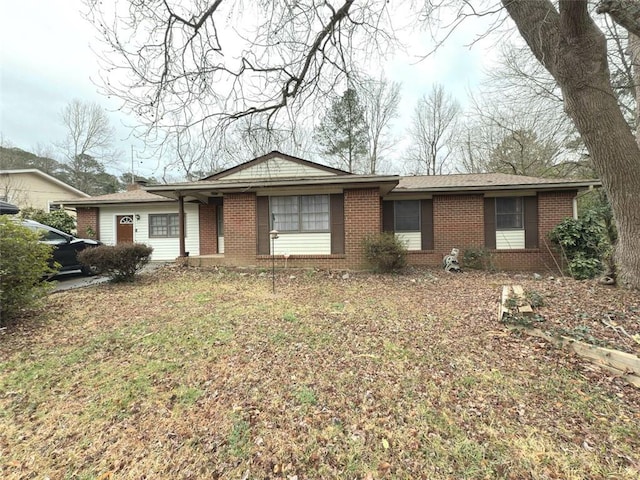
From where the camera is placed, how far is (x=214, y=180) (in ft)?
33.3

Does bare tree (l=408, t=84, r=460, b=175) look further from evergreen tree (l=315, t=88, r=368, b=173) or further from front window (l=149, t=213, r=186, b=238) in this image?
front window (l=149, t=213, r=186, b=238)

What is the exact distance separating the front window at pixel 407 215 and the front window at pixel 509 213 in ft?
9.44

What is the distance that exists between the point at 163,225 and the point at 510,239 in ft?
46.4

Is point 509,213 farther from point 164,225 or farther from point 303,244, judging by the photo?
point 164,225

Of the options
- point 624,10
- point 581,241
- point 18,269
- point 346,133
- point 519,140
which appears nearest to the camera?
point 624,10

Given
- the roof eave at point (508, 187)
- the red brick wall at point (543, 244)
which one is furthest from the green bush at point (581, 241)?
the roof eave at point (508, 187)

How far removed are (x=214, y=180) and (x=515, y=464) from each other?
1027 centimetres

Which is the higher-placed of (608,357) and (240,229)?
(240,229)

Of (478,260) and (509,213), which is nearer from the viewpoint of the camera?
(478,260)

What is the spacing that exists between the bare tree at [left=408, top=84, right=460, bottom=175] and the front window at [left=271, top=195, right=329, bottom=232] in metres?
18.0

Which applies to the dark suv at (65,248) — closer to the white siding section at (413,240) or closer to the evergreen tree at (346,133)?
the evergreen tree at (346,133)

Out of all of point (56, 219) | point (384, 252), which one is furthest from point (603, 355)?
point (56, 219)

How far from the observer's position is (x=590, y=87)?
4301mm

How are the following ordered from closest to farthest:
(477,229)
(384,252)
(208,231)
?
1. (384,252)
2. (477,229)
3. (208,231)
